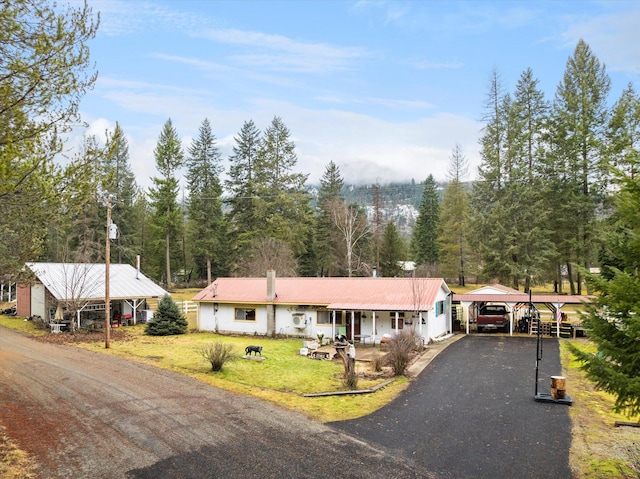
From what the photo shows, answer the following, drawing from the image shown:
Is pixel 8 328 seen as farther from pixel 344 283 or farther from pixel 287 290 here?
pixel 344 283

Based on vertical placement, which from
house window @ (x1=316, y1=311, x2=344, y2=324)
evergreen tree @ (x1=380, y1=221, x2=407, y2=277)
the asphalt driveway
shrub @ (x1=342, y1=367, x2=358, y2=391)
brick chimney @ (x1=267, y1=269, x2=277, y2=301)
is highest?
evergreen tree @ (x1=380, y1=221, x2=407, y2=277)

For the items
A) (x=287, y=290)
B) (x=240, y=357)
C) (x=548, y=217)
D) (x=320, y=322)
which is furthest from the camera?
(x=548, y=217)

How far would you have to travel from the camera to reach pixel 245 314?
2822 cm

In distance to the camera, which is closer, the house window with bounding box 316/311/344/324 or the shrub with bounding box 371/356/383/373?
the shrub with bounding box 371/356/383/373

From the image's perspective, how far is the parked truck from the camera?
28.4 meters

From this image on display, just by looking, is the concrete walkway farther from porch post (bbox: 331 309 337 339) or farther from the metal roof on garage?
the metal roof on garage

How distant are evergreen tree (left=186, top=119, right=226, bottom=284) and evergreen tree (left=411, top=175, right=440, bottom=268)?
27099 mm

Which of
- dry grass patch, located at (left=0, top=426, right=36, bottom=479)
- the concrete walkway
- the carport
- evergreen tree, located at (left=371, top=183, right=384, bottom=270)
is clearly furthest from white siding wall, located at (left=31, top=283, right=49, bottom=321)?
evergreen tree, located at (left=371, top=183, right=384, bottom=270)

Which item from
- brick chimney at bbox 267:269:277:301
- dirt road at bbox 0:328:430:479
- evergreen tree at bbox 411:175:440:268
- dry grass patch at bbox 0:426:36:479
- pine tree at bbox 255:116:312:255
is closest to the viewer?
dry grass patch at bbox 0:426:36:479

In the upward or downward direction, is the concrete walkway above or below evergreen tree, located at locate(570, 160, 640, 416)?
below

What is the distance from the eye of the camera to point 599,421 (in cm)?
1195

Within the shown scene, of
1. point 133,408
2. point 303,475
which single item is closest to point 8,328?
point 133,408

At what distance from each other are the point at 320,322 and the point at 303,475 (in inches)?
714

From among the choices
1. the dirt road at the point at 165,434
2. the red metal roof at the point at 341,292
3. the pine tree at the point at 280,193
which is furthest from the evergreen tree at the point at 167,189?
the dirt road at the point at 165,434
